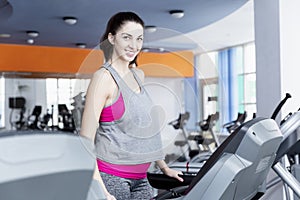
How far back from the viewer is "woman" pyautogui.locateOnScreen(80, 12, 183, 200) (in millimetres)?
1247

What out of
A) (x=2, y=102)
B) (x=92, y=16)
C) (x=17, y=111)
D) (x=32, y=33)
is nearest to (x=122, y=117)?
(x=92, y=16)

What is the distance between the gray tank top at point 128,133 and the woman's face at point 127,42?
6cm

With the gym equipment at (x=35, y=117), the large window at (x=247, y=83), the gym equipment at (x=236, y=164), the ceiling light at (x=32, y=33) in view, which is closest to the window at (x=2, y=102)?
the gym equipment at (x=35, y=117)

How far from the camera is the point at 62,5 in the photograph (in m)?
4.69

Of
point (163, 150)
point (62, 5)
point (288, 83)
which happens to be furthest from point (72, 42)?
Answer: point (163, 150)

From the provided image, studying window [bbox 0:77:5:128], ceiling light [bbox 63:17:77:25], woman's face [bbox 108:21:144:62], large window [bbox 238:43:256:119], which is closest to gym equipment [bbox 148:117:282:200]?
woman's face [bbox 108:21:144:62]

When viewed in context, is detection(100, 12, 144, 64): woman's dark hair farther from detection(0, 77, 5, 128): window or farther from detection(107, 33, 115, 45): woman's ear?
detection(0, 77, 5, 128): window

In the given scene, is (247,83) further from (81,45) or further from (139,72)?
(139,72)

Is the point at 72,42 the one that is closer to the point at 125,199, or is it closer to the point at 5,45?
the point at 5,45

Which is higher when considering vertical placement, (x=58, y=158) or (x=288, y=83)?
(x=288, y=83)

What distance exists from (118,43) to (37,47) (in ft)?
21.4

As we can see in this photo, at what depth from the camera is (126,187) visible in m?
1.37

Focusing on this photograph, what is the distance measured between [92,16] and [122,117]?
4.15 meters

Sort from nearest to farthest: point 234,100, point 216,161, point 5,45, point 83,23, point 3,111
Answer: point 216,161 < point 83,23 < point 5,45 < point 3,111 < point 234,100
